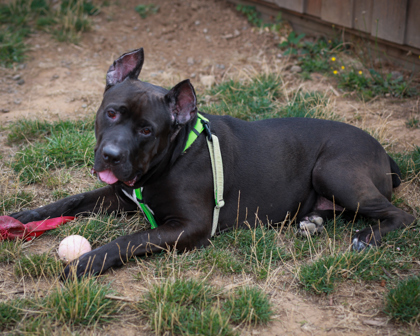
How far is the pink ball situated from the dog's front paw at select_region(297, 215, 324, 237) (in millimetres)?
1836

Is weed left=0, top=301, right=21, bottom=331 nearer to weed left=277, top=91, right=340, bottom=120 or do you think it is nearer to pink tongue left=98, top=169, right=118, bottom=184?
pink tongue left=98, top=169, right=118, bottom=184

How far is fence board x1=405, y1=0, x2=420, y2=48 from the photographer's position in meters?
5.97

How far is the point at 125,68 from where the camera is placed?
12.7 feet

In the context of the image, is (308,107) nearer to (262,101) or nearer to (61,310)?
(262,101)

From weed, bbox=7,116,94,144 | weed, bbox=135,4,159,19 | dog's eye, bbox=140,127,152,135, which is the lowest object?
weed, bbox=7,116,94,144

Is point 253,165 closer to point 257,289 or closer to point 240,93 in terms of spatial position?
point 257,289

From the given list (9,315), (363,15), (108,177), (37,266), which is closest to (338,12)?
(363,15)

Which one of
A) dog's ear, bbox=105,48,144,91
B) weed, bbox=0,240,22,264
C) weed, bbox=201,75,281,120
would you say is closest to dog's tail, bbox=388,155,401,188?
weed, bbox=201,75,281,120

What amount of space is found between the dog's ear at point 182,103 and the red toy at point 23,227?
1402 mm

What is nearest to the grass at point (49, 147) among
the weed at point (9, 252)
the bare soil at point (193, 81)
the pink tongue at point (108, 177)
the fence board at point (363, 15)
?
the bare soil at point (193, 81)

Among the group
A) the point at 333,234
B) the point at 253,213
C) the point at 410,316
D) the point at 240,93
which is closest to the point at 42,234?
the point at 253,213

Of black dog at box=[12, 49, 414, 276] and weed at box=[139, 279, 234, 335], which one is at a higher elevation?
black dog at box=[12, 49, 414, 276]

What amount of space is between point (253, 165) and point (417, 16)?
11.6 ft

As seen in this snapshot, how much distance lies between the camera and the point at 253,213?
13.6 ft
